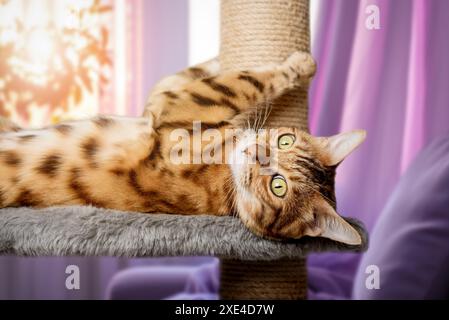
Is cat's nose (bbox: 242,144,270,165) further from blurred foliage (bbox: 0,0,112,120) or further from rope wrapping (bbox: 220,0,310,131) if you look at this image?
blurred foliage (bbox: 0,0,112,120)

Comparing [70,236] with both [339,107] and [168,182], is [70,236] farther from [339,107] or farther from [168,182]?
[339,107]

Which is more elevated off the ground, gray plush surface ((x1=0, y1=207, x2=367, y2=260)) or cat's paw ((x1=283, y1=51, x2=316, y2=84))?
cat's paw ((x1=283, y1=51, x2=316, y2=84))

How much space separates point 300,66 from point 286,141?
0.22 m

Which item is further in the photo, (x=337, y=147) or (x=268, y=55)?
(x=268, y=55)

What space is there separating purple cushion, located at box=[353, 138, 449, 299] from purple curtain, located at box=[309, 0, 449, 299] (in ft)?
0.81

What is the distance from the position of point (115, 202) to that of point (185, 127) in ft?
0.73

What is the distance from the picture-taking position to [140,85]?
2156 millimetres

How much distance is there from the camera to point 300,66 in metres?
1.25

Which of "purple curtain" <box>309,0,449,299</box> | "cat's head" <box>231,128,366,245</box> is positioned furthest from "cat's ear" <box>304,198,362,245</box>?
"purple curtain" <box>309,0,449,299</box>

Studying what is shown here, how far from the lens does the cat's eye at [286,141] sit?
3.69 feet

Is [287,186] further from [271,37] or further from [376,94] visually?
[376,94]

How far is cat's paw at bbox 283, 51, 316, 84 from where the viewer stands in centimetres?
123

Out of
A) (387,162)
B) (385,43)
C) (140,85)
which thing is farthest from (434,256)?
(140,85)

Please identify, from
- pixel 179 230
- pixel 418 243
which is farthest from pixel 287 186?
pixel 418 243
